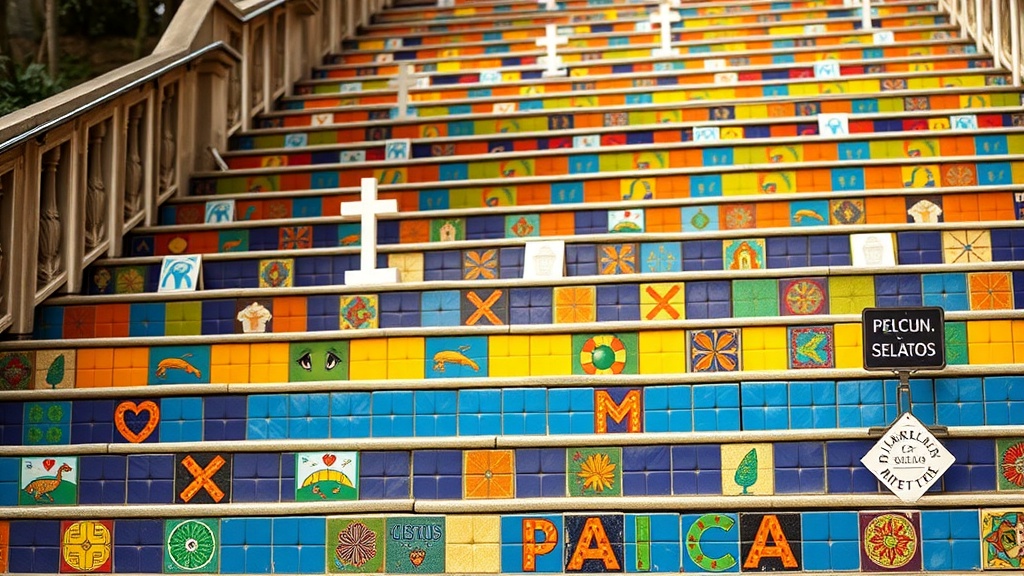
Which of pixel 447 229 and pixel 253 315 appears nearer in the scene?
pixel 253 315

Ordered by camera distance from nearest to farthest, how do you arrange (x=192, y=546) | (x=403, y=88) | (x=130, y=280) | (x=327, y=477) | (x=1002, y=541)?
1. (x=1002, y=541)
2. (x=192, y=546)
3. (x=327, y=477)
4. (x=130, y=280)
5. (x=403, y=88)

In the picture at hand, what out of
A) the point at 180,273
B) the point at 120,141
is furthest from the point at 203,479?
the point at 120,141

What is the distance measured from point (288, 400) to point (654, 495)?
4.24 feet

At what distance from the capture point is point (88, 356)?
5258mm

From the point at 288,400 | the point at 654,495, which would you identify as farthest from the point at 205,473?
the point at 654,495

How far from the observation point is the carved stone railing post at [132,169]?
21.1 feet

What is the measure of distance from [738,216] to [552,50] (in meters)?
3.12

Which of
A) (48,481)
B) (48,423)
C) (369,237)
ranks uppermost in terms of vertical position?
(369,237)

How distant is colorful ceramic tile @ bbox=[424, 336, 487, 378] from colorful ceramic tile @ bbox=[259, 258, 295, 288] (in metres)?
1.13

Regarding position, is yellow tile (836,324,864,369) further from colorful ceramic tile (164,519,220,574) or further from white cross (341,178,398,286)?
colorful ceramic tile (164,519,220,574)

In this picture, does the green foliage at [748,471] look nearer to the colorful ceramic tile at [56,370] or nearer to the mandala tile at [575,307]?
the mandala tile at [575,307]

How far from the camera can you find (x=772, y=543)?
14.2ft

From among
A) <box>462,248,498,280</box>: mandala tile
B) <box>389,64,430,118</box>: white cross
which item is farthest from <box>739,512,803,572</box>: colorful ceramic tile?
<box>389,64,430,118</box>: white cross

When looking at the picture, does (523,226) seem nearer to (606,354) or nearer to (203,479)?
(606,354)
